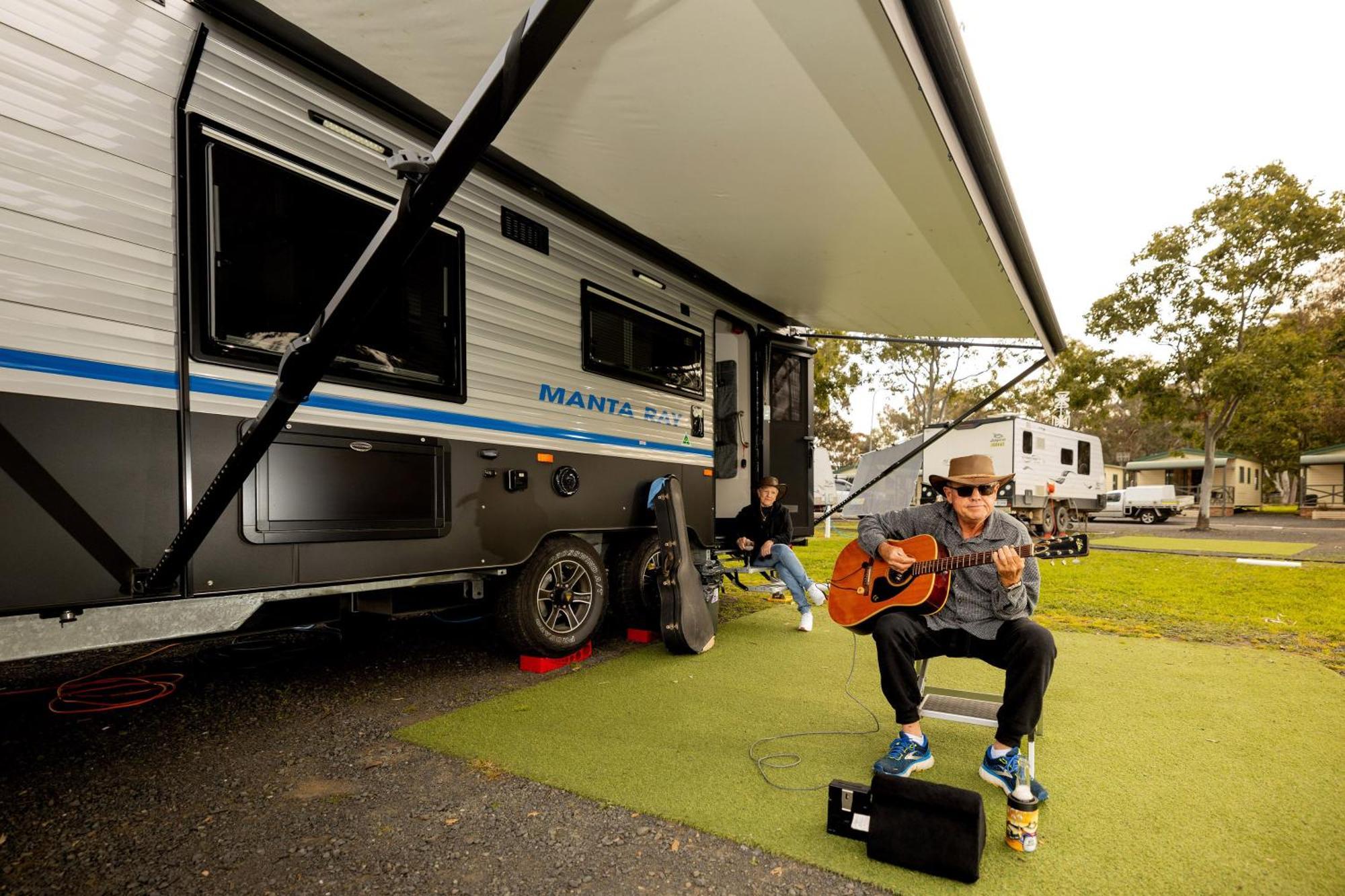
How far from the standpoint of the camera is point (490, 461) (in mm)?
3342

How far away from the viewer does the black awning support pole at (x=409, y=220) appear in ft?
4.31

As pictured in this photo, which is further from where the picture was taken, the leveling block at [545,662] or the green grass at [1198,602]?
the green grass at [1198,602]

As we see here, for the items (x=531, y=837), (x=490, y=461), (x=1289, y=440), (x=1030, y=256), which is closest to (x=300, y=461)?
(x=490, y=461)

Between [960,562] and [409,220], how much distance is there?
2.17 meters

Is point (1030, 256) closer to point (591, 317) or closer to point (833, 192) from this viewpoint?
point (833, 192)

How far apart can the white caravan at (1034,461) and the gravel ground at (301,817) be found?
37.9 ft

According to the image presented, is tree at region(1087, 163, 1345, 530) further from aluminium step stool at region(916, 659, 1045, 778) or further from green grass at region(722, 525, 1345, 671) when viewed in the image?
aluminium step stool at region(916, 659, 1045, 778)

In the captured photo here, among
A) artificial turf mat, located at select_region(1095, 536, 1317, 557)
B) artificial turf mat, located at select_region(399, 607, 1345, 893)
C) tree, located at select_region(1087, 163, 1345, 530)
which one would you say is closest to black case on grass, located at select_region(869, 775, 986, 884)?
artificial turf mat, located at select_region(399, 607, 1345, 893)

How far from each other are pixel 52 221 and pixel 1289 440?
3696 centimetres

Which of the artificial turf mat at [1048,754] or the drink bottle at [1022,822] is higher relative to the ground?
the drink bottle at [1022,822]

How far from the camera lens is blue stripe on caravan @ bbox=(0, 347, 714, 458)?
192 centimetres

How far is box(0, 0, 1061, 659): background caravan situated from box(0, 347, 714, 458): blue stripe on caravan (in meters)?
0.01

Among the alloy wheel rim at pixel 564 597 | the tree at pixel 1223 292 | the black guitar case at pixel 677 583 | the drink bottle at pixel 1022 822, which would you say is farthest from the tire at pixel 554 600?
the tree at pixel 1223 292

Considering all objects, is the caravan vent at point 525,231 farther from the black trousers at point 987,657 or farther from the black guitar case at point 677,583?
the black trousers at point 987,657
